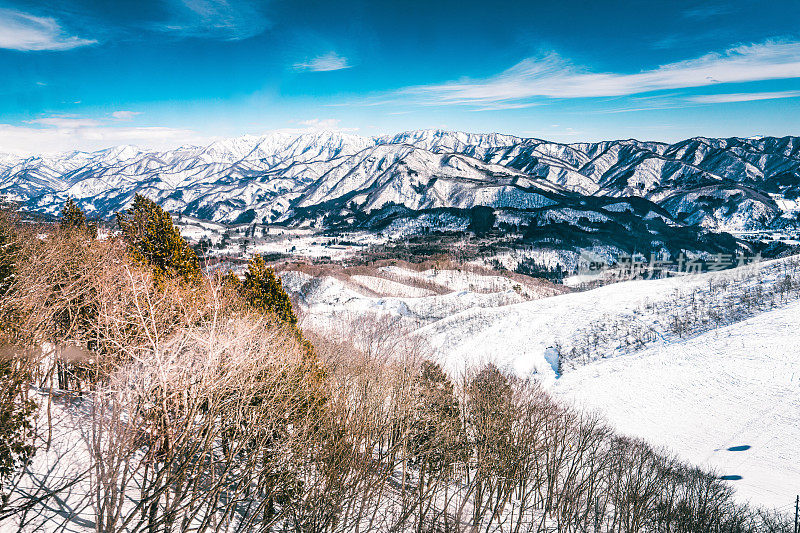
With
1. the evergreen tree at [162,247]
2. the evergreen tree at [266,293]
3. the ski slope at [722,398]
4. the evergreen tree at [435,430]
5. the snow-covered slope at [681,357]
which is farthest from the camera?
the snow-covered slope at [681,357]

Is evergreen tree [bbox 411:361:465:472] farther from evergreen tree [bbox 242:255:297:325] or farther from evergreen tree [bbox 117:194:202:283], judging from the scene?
evergreen tree [bbox 117:194:202:283]

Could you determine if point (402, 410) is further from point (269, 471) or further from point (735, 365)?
point (735, 365)

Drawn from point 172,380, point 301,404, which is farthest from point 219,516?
point 172,380

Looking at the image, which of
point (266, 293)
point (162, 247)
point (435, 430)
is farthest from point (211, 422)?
point (162, 247)

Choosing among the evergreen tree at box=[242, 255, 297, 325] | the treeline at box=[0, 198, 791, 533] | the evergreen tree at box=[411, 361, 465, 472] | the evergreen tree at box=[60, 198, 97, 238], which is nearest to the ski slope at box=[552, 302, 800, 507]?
the treeline at box=[0, 198, 791, 533]

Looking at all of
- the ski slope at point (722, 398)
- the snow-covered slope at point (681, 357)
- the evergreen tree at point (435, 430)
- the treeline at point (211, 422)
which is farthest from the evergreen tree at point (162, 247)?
the ski slope at point (722, 398)

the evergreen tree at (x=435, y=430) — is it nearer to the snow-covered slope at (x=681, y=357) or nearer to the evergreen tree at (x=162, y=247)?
the evergreen tree at (x=162, y=247)

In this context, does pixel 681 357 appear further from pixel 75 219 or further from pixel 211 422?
pixel 75 219
